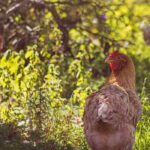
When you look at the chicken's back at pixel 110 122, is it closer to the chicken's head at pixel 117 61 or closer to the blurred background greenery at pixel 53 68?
the chicken's head at pixel 117 61

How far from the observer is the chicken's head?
579 cm

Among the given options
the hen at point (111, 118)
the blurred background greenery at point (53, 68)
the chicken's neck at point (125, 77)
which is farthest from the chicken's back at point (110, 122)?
the blurred background greenery at point (53, 68)

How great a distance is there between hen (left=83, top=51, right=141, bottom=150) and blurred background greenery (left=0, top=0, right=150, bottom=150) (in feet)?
2.64

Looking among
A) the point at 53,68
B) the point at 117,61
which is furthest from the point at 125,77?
the point at 53,68

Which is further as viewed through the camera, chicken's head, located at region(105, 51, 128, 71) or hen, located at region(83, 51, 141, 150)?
chicken's head, located at region(105, 51, 128, 71)

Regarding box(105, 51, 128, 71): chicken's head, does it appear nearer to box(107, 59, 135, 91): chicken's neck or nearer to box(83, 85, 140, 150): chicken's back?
box(107, 59, 135, 91): chicken's neck

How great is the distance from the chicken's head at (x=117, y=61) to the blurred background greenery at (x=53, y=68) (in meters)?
0.55

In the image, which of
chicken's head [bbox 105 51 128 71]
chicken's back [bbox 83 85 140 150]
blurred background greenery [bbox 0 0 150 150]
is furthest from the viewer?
blurred background greenery [bbox 0 0 150 150]

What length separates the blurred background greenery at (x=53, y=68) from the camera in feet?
20.7

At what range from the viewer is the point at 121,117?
5078 mm

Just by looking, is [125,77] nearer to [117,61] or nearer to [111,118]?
[117,61]

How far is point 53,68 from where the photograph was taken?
6.65 metres

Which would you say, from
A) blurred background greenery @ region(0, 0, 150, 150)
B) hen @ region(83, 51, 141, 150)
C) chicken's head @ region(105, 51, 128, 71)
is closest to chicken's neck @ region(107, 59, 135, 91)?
chicken's head @ region(105, 51, 128, 71)

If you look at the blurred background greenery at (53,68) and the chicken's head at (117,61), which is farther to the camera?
the blurred background greenery at (53,68)
